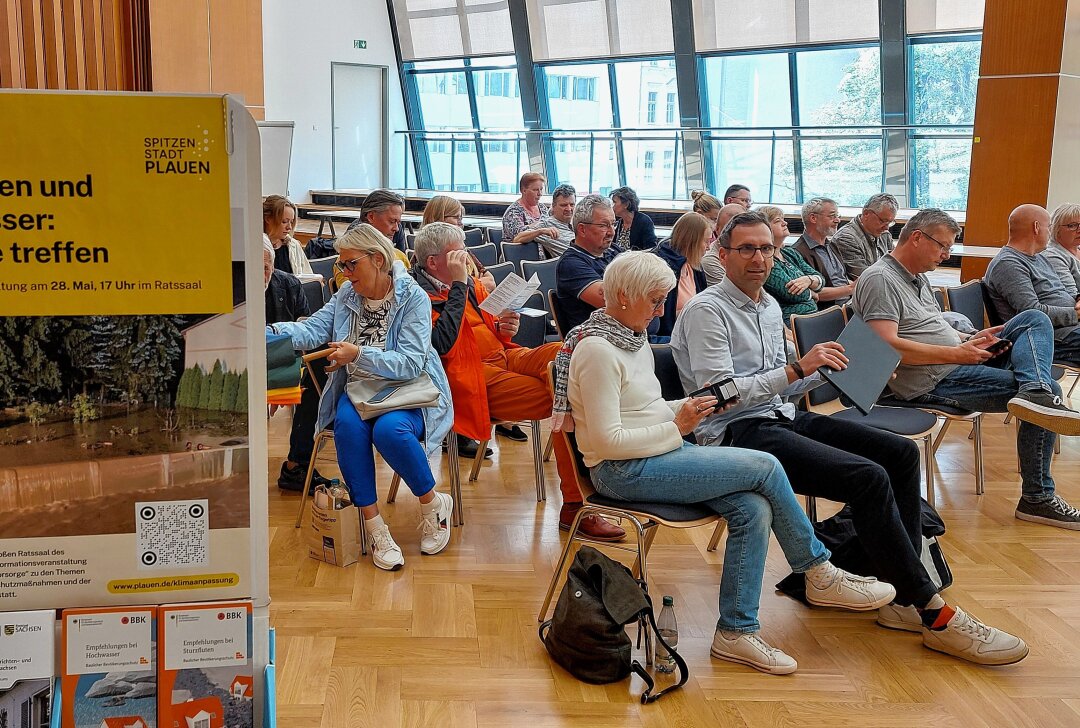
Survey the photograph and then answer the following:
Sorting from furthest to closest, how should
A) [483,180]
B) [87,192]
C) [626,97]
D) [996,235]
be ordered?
[483,180], [626,97], [996,235], [87,192]

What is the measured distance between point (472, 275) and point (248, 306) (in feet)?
11.3

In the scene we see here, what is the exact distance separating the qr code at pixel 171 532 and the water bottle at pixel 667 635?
1755 mm

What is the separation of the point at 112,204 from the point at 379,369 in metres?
2.34

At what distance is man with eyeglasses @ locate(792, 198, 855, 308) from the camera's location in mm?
5910

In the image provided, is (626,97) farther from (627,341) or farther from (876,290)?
(627,341)

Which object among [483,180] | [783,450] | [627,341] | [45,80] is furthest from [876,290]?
[483,180]

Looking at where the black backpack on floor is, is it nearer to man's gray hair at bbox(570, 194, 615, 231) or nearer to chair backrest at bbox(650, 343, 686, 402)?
chair backrest at bbox(650, 343, 686, 402)

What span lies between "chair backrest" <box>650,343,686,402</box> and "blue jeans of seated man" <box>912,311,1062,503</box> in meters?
1.43

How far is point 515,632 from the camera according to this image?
123 inches

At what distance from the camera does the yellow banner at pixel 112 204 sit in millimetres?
1265

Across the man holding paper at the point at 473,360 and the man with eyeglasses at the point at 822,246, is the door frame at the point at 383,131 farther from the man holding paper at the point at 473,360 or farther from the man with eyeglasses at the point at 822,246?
the man holding paper at the point at 473,360

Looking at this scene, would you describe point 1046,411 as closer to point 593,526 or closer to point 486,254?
point 593,526

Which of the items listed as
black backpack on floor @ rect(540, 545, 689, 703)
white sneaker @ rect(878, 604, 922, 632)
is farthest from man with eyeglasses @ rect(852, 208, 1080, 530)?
black backpack on floor @ rect(540, 545, 689, 703)

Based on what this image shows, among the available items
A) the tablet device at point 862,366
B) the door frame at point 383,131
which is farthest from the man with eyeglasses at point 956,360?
the door frame at point 383,131
